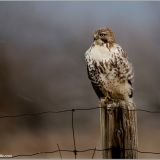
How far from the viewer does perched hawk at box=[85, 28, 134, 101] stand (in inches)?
82.0

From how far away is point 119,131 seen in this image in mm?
2018

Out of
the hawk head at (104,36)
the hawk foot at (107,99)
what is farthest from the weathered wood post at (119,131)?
the hawk head at (104,36)

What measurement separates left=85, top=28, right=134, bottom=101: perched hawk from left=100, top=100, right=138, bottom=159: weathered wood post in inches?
2.5

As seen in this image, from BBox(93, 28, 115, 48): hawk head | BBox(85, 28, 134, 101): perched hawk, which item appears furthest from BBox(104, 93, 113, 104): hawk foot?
BBox(93, 28, 115, 48): hawk head

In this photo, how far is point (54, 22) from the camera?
2172mm

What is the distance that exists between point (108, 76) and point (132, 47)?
20 centimetres

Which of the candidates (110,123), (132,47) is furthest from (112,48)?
(110,123)

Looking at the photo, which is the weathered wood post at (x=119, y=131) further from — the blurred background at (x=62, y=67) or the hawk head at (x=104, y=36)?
the hawk head at (x=104, y=36)

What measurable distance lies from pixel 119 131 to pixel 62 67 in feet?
1.45

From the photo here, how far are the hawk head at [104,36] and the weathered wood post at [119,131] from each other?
1.03 ft

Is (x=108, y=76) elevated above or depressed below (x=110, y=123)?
above

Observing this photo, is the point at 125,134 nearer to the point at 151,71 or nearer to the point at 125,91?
the point at 125,91

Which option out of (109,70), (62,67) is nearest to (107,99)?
(109,70)

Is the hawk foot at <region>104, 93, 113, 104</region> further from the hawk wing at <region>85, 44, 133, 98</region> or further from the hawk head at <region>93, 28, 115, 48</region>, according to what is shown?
the hawk head at <region>93, 28, 115, 48</region>
